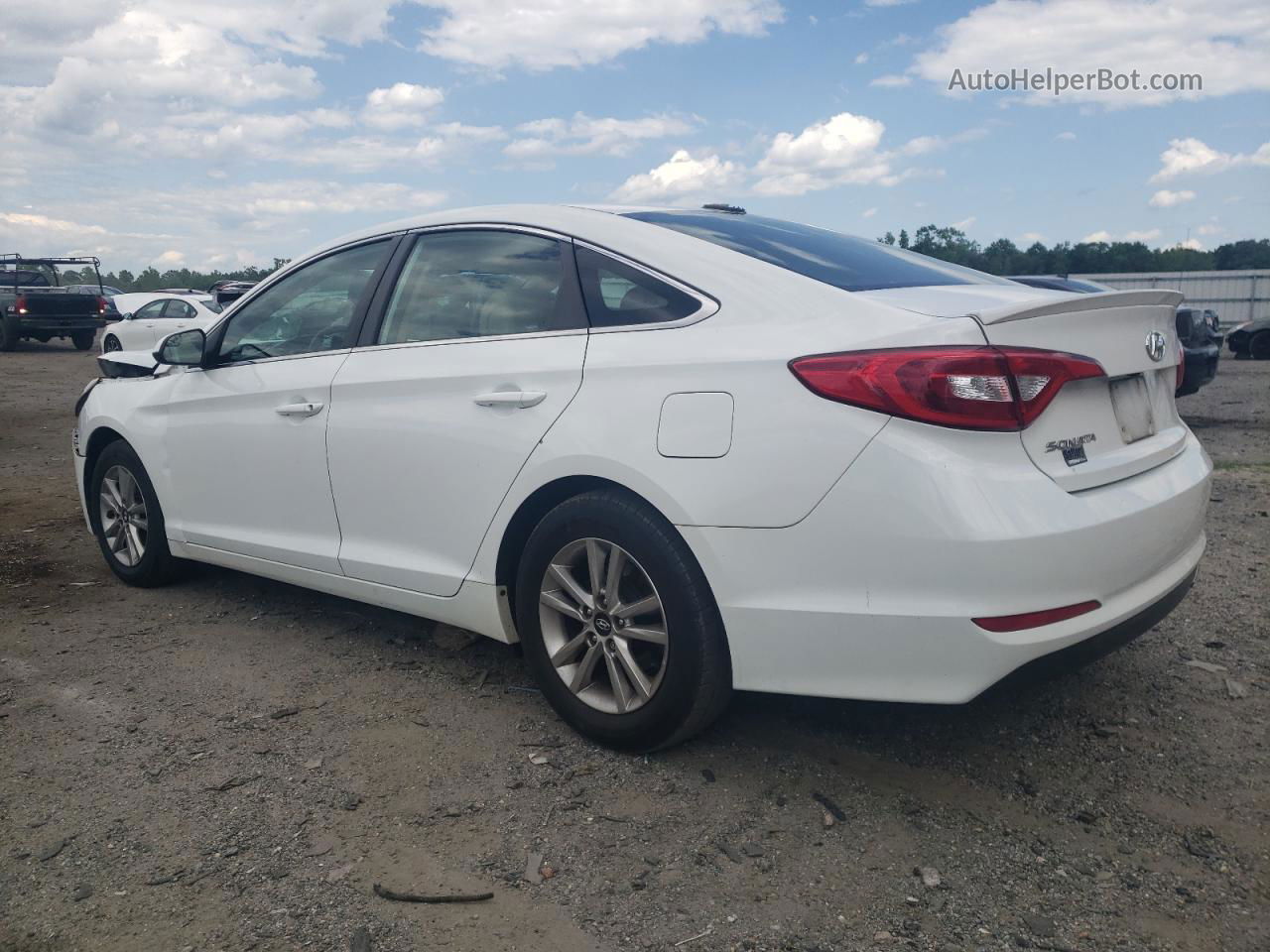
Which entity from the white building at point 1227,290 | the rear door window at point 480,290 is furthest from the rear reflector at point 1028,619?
the white building at point 1227,290

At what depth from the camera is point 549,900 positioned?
96.8 inches

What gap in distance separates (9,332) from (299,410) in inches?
916

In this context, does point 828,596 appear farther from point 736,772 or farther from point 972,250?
point 972,250

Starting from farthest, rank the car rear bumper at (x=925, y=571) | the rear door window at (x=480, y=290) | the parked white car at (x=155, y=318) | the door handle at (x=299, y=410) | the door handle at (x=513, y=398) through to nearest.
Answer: the parked white car at (x=155, y=318)
the door handle at (x=299, y=410)
the rear door window at (x=480, y=290)
the door handle at (x=513, y=398)
the car rear bumper at (x=925, y=571)

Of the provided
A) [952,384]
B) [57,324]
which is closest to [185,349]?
[952,384]

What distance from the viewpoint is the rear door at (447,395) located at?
325cm

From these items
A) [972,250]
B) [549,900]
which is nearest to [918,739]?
[549,900]

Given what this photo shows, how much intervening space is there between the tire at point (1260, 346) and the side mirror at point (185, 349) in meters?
20.5

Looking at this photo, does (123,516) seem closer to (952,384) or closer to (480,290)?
(480,290)

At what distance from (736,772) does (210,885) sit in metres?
1.41

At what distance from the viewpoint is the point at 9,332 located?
23.3m

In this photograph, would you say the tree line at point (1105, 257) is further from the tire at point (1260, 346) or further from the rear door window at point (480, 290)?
the rear door window at point (480, 290)

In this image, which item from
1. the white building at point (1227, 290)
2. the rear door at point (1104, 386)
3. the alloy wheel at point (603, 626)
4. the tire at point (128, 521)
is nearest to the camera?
the rear door at point (1104, 386)

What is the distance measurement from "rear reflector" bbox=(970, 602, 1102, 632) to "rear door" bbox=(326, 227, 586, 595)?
4.34 feet
